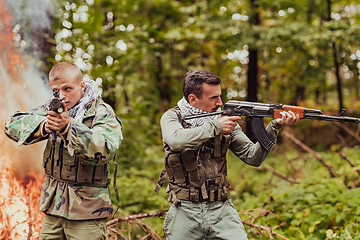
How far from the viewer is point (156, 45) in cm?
551

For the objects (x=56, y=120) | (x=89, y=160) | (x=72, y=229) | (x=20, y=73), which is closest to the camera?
(x=56, y=120)

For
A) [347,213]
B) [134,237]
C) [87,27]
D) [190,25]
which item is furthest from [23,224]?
[190,25]

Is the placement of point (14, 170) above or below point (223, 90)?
below

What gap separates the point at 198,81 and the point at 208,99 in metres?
0.16

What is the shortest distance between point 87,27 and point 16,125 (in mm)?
2712

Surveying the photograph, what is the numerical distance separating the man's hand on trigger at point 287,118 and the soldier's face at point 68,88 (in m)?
1.57

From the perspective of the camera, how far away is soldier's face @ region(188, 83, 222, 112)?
2.44 meters

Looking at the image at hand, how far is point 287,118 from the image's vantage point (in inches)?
97.0

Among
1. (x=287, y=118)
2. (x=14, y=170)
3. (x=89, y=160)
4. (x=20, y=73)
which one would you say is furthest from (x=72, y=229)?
(x=20, y=73)

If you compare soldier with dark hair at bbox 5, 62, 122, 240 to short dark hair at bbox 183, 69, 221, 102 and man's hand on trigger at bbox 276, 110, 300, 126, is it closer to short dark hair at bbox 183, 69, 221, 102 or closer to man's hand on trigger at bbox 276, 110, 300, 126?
short dark hair at bbox 183, 69, 221, 102

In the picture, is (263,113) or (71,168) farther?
(263,113)

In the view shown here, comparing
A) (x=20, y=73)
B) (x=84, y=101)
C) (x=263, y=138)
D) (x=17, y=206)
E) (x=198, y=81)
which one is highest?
(x=20, y=73)

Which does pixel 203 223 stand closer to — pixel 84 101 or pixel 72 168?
Result: pixel 72 168

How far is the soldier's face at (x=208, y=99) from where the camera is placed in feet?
7.99
